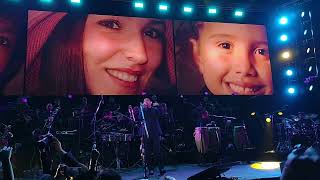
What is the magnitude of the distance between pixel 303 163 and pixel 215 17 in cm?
981

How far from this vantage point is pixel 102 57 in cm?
1015

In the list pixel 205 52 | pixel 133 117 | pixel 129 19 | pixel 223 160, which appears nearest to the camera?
pixel 133 117

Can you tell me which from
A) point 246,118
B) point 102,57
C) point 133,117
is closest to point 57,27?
point 102,57

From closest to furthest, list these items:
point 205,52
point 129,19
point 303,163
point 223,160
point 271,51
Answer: point 303,163
point 223,160
point 129,19
point 205,52
point 271,51

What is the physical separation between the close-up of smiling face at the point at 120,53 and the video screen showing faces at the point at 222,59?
89 cm

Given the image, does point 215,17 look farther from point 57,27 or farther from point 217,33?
point 57,27

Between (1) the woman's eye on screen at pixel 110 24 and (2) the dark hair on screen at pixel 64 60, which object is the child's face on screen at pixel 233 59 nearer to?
(1) the woman's eye on screen at pixel 110 24

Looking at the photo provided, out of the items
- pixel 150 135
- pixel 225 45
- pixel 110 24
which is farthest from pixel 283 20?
pixel 150 135

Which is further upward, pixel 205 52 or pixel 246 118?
pixel 205 52

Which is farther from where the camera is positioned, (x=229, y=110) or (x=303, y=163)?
(x=229, y=110)

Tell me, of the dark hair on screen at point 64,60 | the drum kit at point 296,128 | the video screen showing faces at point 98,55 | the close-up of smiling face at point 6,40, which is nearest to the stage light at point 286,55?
the drum kit at point 296,128

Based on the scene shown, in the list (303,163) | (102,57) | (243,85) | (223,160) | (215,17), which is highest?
(215,17)

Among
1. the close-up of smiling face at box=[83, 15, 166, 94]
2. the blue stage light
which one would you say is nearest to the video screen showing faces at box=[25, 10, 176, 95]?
the close-up of smiling face at box=[83, 15, 166, 94]

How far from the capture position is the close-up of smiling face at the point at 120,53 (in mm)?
10008
